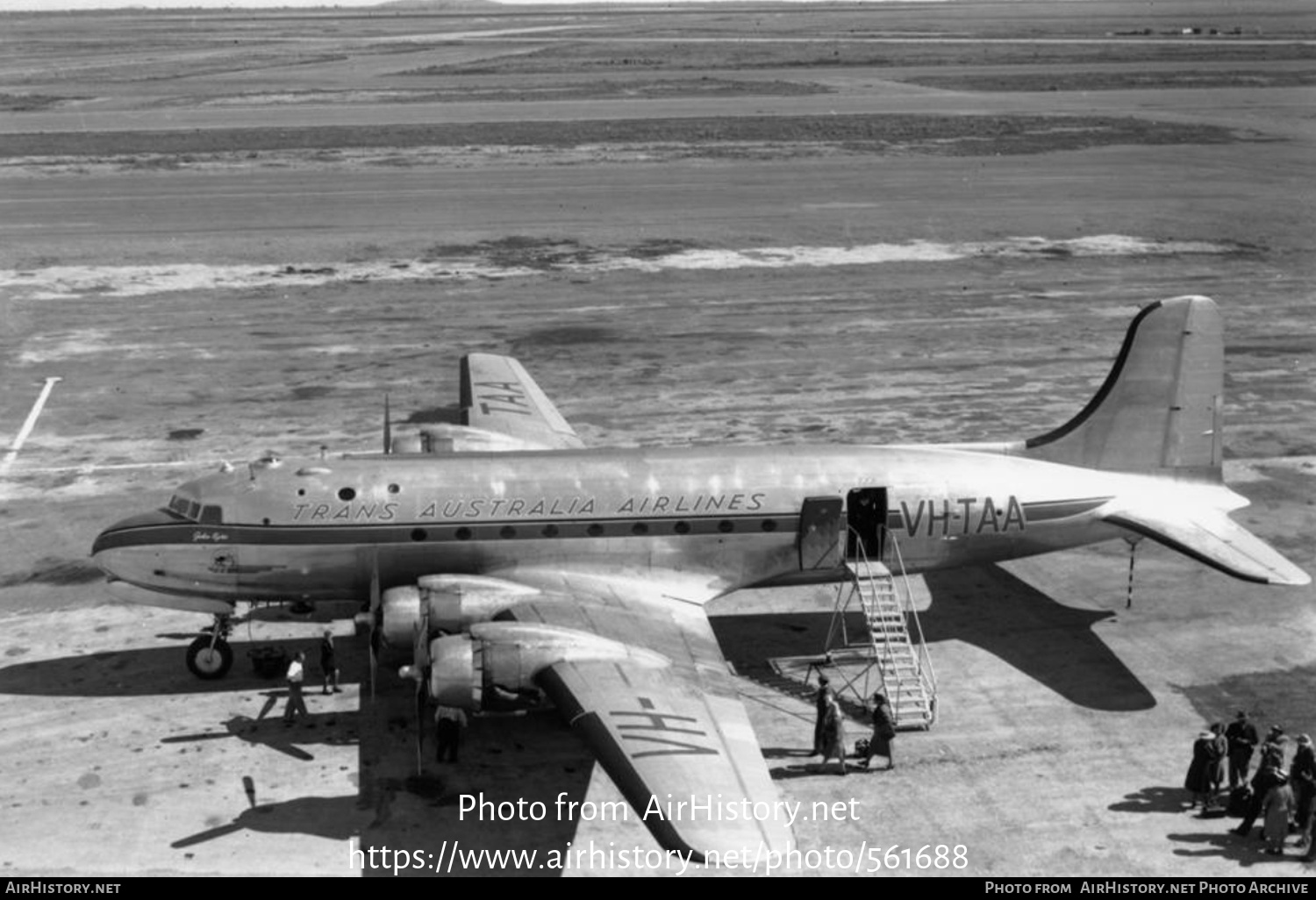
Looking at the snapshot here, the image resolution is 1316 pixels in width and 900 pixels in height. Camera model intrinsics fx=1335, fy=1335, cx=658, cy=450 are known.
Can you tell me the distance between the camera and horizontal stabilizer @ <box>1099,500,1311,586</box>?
2434 cm

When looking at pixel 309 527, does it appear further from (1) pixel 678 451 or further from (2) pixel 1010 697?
(2) pixel 1010 697

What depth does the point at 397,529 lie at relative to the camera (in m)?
24.7

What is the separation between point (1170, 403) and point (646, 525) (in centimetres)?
1150

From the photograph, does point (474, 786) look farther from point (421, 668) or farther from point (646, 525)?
point (646, 525)

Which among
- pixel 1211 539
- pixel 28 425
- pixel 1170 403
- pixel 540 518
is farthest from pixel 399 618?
pixel 28 425

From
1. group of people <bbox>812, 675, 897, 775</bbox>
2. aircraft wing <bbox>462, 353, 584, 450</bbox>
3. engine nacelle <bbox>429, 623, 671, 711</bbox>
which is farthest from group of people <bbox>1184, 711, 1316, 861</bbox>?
aircraft wing <bbox>462, 353, 584, 450</bbox>

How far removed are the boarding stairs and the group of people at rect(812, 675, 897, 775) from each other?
1121mm

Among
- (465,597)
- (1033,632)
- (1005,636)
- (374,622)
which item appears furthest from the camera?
(1033,632)

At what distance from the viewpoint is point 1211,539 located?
25.6 metres

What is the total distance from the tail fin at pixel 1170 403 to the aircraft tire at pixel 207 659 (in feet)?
58.4

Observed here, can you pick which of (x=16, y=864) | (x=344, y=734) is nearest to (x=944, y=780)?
(x=344, y=734)

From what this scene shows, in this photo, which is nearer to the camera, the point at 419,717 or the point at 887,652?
the point at 419,717

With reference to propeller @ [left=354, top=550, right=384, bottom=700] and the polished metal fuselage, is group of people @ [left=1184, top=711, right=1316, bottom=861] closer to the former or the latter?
the polished metal fuselage

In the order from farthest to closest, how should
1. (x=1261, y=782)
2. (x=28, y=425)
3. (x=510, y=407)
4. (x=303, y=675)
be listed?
1. (x=28, y=425)
2. (x=510, y=407)
3. (x=303, y=675)
4. (x=1261, y=782)
